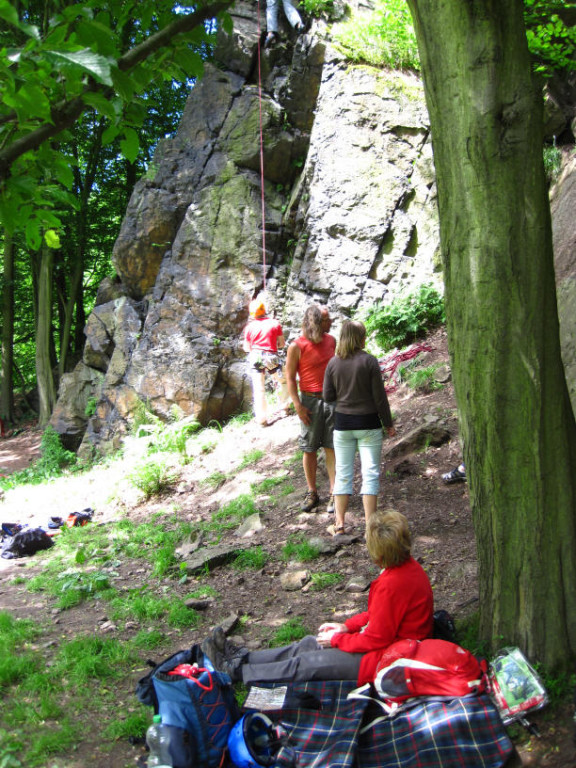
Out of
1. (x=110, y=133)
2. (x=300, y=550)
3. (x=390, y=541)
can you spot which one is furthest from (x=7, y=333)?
(x=390, y=541)

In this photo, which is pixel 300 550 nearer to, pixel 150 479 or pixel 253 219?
pixel 150 479

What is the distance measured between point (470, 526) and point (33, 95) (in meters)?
4.65

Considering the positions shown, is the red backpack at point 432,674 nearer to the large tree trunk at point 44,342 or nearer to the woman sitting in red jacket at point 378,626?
the woman sitting in red jacket at point 378,626

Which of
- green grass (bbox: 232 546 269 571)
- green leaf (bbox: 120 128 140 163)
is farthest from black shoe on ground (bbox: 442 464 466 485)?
green leaf (bbox: 120 128 140 163)

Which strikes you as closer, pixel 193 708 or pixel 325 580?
pixel 193 708

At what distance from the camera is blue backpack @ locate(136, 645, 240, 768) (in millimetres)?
2832

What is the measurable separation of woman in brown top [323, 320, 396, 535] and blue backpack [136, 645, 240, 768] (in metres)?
2.37

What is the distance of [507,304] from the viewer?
9.55 ft

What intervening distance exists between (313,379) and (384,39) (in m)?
8.69

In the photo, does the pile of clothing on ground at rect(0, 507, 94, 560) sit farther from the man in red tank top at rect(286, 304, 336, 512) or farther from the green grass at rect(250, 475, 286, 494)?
the man in red tank top at rect(286, 304, 336, 512)

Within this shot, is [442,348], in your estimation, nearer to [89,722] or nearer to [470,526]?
[470,526]

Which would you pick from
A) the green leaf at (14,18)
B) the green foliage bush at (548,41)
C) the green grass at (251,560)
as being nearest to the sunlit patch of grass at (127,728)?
the green grass at (251,560)

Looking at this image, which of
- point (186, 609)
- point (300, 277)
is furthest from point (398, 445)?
point (300, 277)

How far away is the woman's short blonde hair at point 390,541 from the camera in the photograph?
3.30m
